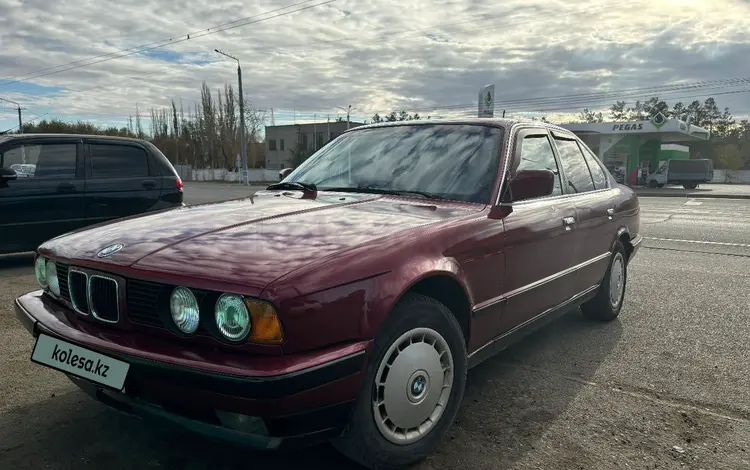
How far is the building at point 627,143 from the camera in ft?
120

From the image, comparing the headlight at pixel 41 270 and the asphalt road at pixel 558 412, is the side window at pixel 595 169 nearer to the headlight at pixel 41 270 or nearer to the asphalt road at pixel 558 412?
the asphalt road at pixel 558 412

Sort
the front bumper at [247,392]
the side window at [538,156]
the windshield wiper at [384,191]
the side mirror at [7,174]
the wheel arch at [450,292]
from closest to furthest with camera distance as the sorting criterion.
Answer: the front bumper at [247,392] < the wheel arch at [450,292] < the windshield wiper at [384,191] < the side window at [538,156] < the side mirror at [7,174]

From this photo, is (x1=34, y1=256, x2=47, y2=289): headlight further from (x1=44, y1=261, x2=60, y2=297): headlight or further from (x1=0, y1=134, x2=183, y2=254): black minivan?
(x1=0, y1=134, x2=183, y2=254): black minivan

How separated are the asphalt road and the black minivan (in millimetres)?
2143

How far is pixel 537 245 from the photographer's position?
3158 mm

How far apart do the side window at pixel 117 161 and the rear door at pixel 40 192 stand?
0.18 m

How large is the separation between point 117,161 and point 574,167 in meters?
5.80

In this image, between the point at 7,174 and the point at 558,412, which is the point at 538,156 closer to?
the point at 558,412

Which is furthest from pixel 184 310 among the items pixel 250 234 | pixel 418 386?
pixel 418 386

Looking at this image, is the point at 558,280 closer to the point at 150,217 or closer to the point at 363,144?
the point at 363,144

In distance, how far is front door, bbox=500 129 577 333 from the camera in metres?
2.94

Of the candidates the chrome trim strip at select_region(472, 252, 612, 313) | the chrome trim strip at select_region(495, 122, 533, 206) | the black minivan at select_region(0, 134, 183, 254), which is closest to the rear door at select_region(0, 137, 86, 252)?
the black minivan at select_region(0, 134, 183, 254)

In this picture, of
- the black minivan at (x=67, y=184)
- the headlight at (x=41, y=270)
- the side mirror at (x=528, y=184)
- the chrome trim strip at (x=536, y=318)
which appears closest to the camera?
the headlight at (x=41, y=270)

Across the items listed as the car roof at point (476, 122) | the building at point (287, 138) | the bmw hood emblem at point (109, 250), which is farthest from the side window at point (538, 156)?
the building at point (287, 138)
